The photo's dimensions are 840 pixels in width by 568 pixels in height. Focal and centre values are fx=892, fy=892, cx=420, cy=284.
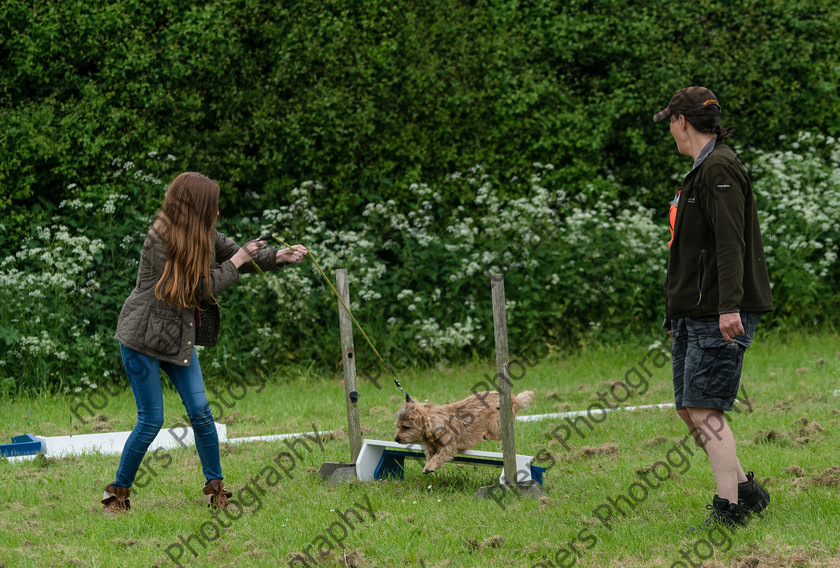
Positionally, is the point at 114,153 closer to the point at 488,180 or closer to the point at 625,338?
the point at 488,180

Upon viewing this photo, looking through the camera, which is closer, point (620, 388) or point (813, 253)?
point (620, 388)

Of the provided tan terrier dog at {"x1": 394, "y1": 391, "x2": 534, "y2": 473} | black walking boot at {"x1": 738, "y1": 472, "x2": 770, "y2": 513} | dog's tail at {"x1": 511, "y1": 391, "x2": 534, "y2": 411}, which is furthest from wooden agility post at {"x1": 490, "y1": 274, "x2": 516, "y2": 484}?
black walking boot at {"x1": 738, "y1": 472, "x2": 770, "y2": 513}

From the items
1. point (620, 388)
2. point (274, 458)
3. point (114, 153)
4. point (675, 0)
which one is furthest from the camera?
point (675, 0)

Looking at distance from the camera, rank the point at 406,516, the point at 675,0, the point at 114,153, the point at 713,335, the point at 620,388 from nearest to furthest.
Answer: the point at 713,335, the point at 406,516, the point at 620,388, the point at 114,153, the point at 675,0

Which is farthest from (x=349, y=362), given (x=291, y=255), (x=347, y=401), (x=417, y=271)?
(x=417, y=271)

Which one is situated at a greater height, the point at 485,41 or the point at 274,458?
the point at 485,41

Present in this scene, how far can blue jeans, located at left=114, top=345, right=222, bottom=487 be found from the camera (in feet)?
16.5

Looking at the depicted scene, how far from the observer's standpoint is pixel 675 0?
11.8m

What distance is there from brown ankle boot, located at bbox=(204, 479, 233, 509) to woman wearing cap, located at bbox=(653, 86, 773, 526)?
2.71 meters

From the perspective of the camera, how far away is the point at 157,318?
498 centimetres

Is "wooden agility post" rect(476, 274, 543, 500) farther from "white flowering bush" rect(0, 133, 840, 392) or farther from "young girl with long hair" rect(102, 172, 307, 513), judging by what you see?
"white flowering bush" rect(0, 133, 840, 392)

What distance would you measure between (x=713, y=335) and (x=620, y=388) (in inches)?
185

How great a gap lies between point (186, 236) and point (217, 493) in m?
1.55

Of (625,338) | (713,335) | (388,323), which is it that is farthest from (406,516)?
(625,338)
